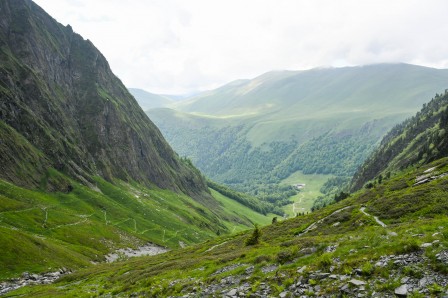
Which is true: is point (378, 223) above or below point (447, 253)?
below

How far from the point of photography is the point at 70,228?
12625 cm

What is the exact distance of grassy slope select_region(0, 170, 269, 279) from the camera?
8350cm

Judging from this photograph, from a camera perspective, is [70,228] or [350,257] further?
[70,228]

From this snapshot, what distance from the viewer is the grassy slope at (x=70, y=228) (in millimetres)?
83500

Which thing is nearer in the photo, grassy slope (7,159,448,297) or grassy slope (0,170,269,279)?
grassy slope (7,159,448,297)

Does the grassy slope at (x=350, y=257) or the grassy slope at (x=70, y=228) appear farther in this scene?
the grassy slope at (x=70, y=228)

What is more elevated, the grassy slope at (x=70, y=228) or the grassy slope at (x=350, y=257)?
the grassy slope at (x=350, y=257)

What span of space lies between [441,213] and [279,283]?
30.0 m

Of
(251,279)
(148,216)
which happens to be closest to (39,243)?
(251,279)

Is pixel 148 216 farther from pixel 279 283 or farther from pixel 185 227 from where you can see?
pixel 279 283

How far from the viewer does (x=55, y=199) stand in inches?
6156

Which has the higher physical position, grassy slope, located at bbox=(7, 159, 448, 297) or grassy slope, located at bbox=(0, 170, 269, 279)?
grassy slope, located at bbox=(7, 159, 448, 297)

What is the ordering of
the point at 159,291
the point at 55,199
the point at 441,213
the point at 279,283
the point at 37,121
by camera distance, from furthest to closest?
the point at 37,121 < the point at 55,199 < the point at 441,213 < the point at 159,291 < the point at 279,283

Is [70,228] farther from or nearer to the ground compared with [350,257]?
nearer to the ground
